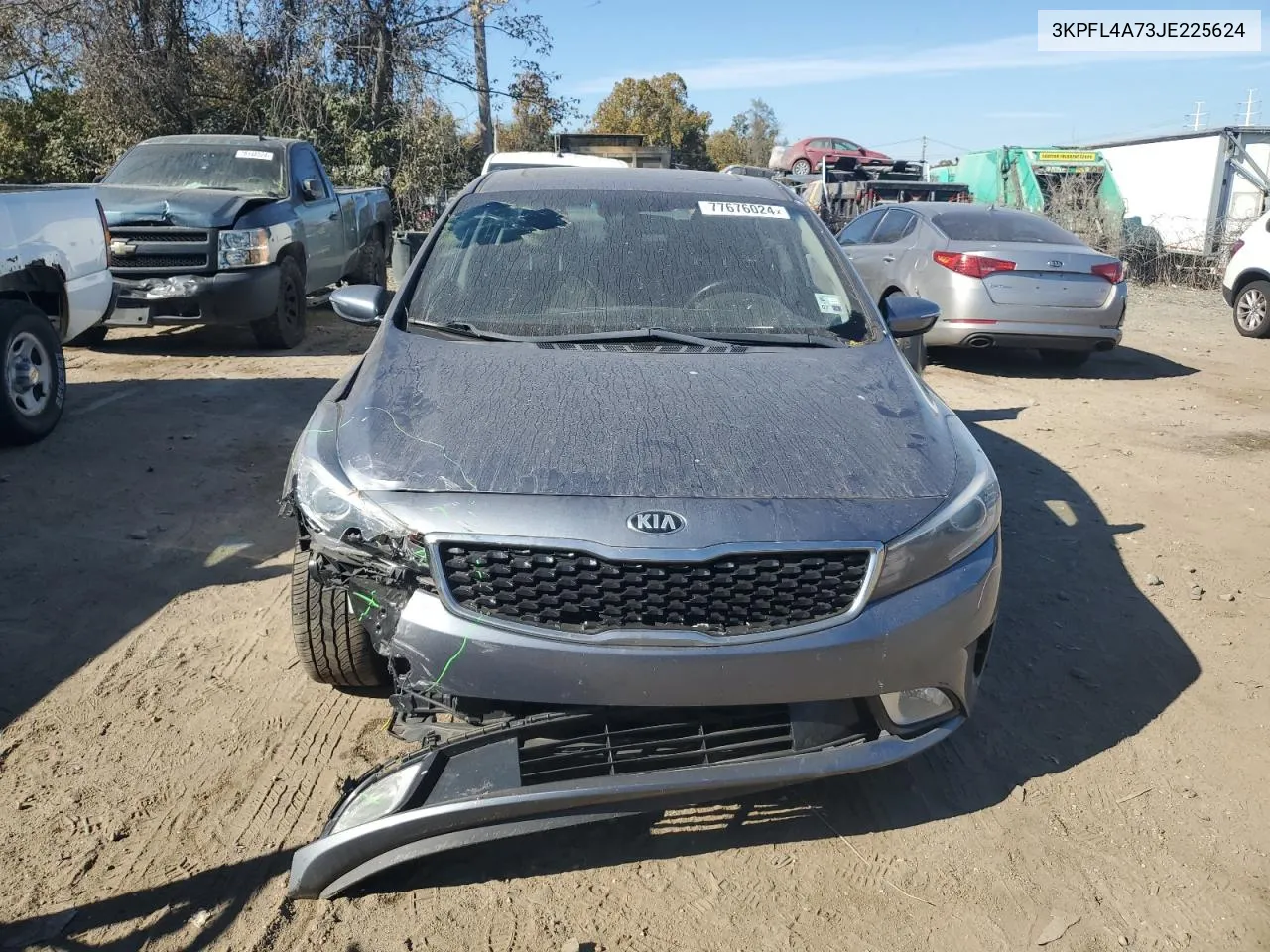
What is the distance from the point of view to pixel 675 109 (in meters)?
49.2

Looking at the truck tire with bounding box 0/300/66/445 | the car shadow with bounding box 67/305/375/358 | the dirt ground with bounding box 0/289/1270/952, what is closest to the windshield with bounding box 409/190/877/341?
the dirt ground with bounding box 0/289/1270/952

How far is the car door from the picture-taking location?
9962 mm

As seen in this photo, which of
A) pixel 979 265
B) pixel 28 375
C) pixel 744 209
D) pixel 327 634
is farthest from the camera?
pixel 979 265

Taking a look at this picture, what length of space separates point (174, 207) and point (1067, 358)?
8.57 meters

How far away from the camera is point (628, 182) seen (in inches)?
178

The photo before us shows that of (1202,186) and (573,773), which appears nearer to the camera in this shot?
(573,773)

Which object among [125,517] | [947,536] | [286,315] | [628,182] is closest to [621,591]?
[947,536]

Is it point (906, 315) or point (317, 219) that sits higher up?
point (317, 219)

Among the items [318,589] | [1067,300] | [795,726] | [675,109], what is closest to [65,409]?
[318,589]

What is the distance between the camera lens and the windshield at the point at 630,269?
3.78 metres

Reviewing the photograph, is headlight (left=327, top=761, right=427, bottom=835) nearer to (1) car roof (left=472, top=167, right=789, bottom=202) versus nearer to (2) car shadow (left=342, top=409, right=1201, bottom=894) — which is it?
(2) car shadow (left=342, top=409, right=1201, bottom=894)

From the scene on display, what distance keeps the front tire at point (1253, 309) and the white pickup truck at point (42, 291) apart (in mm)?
12194

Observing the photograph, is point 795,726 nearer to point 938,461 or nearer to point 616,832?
point 616,832

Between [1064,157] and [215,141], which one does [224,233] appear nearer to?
[215,141]
